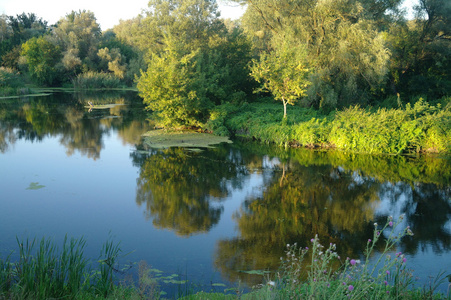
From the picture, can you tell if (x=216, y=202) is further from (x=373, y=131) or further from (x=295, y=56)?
(x=295, y=56)

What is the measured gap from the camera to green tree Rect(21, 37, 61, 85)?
4772 centimetres

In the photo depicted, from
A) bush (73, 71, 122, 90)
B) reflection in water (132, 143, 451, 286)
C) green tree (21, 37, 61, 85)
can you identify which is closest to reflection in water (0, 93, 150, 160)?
reflection in water (132, 143, 451, 286)

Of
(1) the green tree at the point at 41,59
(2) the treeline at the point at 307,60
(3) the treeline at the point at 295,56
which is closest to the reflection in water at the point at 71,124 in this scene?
(3) the treeline at the point at 295,56

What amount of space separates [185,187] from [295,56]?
958cm

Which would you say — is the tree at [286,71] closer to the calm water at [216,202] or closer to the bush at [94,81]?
the calm water at [216,202]

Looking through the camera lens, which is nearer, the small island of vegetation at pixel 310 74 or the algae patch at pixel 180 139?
the small island of vegetation at pixel 310 74

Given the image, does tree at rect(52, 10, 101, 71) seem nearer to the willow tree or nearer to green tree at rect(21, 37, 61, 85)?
green tree at rect(21, 37, 61, 85)

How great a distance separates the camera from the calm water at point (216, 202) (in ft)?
22.4

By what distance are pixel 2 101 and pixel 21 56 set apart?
70.2 feet

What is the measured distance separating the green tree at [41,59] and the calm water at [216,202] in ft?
115

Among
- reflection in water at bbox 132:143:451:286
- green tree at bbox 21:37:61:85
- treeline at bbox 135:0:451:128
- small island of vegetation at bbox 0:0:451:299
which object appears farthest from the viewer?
green tree at bbox 21:37:61:85

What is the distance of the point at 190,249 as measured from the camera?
697 centimetres

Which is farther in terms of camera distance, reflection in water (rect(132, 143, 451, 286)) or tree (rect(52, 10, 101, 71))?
tree (rect(52, 10, 101, 71))

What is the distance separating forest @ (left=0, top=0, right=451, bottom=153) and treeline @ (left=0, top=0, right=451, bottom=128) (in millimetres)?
61
